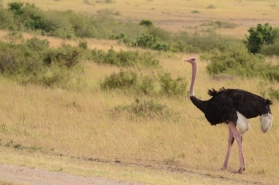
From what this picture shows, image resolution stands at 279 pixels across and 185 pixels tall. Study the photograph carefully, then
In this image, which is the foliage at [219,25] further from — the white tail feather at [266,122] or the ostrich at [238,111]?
the white tail feather at [266,122]

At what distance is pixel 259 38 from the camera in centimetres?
3197

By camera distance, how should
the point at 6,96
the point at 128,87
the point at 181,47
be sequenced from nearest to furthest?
the point at 6,96 → the point at 128,87 → the point at 181,47

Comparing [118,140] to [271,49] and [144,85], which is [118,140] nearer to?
[144,85]

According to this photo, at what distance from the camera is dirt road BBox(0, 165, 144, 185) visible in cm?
752

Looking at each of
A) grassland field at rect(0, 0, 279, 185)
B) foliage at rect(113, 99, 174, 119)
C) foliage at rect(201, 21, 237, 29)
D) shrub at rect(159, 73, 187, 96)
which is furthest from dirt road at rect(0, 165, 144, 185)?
foliage at rect(201, 21, 237, 29)

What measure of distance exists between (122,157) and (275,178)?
2.09 m

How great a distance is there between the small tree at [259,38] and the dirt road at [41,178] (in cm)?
2428

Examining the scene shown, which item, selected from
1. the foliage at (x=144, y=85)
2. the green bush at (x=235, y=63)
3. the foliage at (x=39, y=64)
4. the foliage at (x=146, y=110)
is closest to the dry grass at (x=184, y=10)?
the green bush at (x=235, y=63)

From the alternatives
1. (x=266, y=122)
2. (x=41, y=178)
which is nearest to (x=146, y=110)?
(x=266, y=122)

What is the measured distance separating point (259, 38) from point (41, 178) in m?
Answer: 25.2

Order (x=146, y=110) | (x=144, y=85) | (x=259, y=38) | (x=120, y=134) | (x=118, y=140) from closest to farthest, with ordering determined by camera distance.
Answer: (x=118, y=140)
(x=120, y=134)
(x=146, y=110)
(x=144, y=85)
(x=259, y=38)

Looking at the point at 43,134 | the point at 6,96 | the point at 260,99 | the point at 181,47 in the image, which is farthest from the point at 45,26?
the point at 260,99

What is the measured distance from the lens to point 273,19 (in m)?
70.9

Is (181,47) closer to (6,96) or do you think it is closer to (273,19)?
(6,96)
